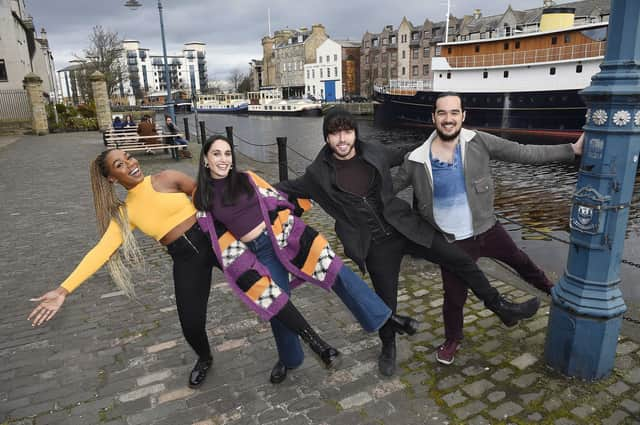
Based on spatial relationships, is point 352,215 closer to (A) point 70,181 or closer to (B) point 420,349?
(B) point 420,349

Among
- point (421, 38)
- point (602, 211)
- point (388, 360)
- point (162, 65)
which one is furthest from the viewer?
point (162, 65)

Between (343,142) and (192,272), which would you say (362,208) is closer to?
(343,142)

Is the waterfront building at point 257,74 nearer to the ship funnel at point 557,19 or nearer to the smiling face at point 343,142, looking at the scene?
the ship funnel at point 557,19

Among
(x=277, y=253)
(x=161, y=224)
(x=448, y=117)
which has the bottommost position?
(x=277, y=253)

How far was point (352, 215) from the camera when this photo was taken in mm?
2861

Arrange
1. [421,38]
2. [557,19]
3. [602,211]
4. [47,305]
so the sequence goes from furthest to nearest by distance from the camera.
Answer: [421,38] → [557,19] → [602,211] → [47,305]

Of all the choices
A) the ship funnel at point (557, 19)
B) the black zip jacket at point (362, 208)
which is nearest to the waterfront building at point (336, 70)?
the ship funnel at point (557, 19)

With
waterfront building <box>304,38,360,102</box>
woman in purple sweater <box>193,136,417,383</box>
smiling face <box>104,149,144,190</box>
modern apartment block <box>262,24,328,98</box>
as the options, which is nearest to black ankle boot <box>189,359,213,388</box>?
woman in purple sweater <box>193,136,417,383</box>

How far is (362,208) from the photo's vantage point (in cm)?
285

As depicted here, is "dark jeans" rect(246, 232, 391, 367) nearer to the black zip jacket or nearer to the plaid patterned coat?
the plaid patterned coat

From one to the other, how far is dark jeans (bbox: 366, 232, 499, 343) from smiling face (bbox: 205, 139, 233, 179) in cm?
105

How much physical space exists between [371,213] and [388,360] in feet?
3.46

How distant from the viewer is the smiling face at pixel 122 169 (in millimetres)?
2713

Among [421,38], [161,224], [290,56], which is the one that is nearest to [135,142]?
[161,224]
